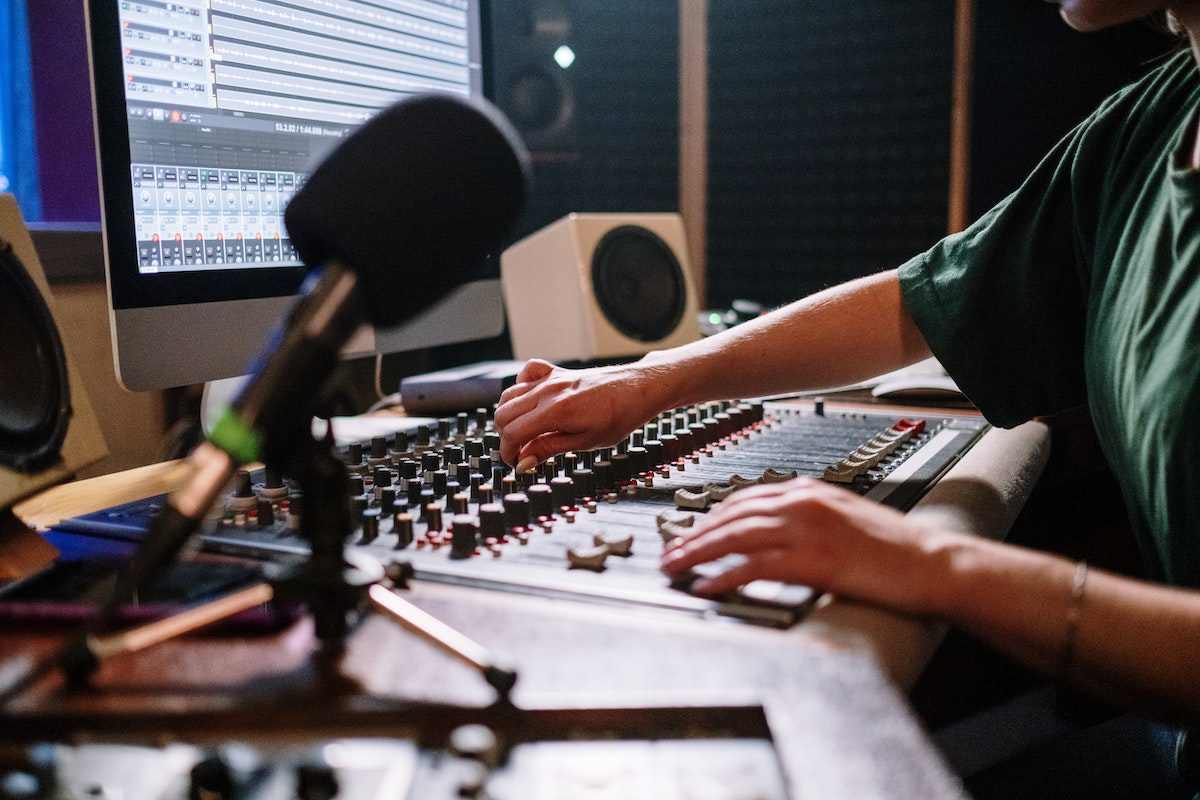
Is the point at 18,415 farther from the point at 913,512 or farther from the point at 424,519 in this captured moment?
the point at 913,512

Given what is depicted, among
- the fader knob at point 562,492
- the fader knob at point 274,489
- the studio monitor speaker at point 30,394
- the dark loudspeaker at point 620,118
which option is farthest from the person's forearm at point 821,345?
the dark loudspeaker at point 620,118

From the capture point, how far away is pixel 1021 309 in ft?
3.31

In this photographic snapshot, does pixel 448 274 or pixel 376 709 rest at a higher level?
pixel 448 274

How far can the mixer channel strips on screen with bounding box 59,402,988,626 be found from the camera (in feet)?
1.95

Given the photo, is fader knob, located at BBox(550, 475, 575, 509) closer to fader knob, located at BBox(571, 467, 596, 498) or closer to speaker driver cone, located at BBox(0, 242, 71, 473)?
fader knob, located at BBox(571, 467, 596, 498)

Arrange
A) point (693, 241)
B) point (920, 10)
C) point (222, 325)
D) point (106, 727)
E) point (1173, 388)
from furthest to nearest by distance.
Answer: point (693, 241) < point (920, 10) < point (222, 325) < point (1173, 388) < point (106, 727)

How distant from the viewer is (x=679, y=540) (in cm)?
61

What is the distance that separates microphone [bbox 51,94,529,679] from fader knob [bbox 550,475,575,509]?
0.81 ft

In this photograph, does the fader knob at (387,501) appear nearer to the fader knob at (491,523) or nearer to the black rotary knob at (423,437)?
the fader knob at (491,523)

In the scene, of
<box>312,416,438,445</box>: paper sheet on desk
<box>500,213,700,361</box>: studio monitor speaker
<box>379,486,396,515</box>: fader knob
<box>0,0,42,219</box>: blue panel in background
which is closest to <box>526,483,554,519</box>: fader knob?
<box>379,486,396,515</box>: fader knob

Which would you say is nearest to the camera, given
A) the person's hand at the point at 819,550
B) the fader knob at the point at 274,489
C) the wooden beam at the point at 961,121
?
the person's hand at the point at 819,550

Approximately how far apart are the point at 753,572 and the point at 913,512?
249 mm

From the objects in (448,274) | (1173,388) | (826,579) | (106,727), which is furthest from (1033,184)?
(106,727)

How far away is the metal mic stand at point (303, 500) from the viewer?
45 cm
